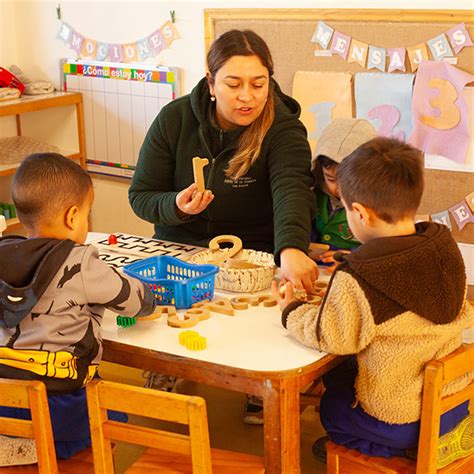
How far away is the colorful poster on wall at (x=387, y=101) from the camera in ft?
10.7

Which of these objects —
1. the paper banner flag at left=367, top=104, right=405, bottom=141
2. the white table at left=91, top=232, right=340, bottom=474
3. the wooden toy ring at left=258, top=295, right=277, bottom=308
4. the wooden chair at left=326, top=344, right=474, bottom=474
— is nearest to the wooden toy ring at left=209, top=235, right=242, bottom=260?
the wooden toy ring at left=258, top=295, right=277, bottom=308

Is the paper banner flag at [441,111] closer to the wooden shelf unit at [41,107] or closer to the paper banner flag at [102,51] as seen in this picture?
the paper banner flag at [102,51]

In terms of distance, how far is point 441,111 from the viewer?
321cm

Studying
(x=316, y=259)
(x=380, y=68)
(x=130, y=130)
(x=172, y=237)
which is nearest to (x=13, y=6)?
(x=130, y=130)

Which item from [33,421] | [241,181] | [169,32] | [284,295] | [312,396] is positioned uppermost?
[169,32]

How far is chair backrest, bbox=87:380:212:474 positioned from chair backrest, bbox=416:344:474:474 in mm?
474

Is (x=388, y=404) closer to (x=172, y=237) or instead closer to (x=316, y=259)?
(x=316, y=259)

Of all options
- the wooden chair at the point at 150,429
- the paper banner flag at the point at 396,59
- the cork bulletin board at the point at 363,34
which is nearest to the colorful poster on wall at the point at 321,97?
the cork bulletin board at the point at 363,34

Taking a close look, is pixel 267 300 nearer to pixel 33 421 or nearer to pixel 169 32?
pixel 33 421

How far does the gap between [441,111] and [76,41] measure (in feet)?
6.52

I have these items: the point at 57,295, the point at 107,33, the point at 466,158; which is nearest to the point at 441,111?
the point at 466,158

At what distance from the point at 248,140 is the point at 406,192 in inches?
29.9

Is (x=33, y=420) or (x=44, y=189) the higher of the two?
(x=44, y=189)

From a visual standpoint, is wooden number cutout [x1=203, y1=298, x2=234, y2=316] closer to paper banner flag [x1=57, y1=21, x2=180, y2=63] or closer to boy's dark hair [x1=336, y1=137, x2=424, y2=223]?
boy's dark hair [x1=336, y1=137, x2=424, y2=223]
